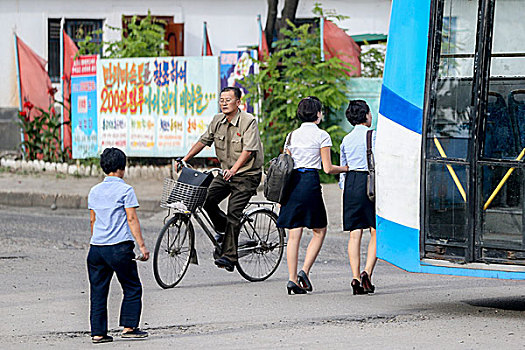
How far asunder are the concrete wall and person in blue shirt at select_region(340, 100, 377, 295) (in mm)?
15951

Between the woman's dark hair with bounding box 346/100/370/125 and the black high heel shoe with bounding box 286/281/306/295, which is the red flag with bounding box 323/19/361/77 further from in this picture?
the black high heel shoe with bounding box 286/281/306/295

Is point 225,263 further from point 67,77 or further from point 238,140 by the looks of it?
point 67,77

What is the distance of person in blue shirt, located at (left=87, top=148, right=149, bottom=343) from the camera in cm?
649

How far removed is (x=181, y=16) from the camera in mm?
24719

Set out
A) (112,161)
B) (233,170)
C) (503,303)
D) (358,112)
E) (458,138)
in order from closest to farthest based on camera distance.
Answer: (112,161) → (458,138) → (503,303) → (358,112) → (233,170)

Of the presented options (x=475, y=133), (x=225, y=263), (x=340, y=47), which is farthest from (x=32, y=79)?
(x=475, y=133)

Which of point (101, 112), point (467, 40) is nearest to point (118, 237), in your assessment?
point (467, 40)

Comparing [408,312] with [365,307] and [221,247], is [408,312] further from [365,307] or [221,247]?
[221,247]

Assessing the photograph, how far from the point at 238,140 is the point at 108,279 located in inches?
118

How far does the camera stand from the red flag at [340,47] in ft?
59.4

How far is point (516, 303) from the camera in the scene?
8.30m

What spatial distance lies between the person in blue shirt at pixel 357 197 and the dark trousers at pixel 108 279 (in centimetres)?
259

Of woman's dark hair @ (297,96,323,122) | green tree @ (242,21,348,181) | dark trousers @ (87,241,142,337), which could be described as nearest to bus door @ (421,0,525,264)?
woman's dark hair @ (297,96,323,122)

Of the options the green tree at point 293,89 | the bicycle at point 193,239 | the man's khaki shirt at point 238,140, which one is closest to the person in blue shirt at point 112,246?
the bicycle at point 193,239
